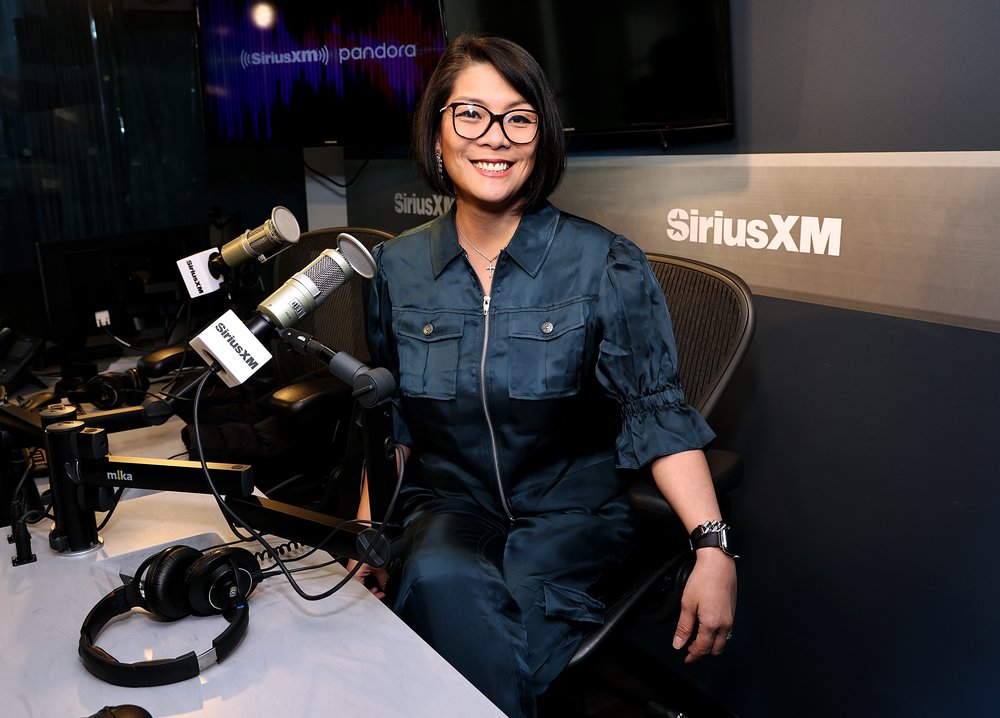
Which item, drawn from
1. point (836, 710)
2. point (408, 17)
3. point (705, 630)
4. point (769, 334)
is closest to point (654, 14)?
point (769, 334)

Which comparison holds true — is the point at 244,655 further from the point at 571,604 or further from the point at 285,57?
the point at 285,57

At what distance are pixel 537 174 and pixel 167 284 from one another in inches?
50.2

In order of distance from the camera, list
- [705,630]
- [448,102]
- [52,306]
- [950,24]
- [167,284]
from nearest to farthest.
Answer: [705,630] < [950,24] < [448,102] < [52,306] < [167,284]

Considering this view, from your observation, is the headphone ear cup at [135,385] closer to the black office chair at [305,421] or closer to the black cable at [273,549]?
the black office chair at [305,421]

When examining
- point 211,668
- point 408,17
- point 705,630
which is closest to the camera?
point 211,668

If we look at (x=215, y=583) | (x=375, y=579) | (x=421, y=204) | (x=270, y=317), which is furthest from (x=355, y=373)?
(x=421, y=204)

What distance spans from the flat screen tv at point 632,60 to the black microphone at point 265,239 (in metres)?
0.82

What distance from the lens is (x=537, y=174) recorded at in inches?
65.4

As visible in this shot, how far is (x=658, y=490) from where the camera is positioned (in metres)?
1.43

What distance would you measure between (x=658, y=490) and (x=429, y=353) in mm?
490

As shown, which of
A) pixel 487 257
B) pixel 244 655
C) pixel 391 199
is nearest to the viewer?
pixel 244 655

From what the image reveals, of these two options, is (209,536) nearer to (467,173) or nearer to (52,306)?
(467,173)

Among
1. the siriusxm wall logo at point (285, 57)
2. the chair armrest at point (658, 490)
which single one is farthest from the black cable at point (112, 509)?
the siriusxm wall logo at point (285, 57)

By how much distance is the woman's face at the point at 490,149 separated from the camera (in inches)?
63.5
